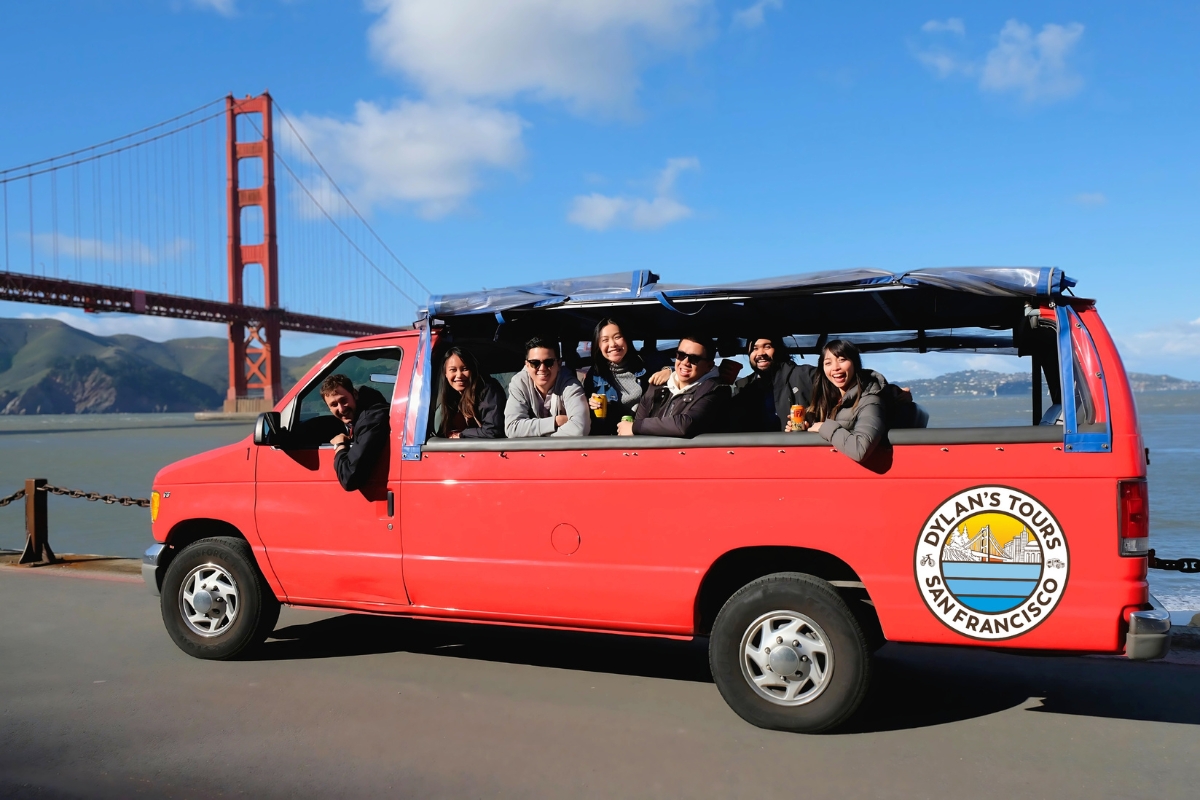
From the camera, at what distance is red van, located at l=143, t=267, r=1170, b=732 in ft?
12.3

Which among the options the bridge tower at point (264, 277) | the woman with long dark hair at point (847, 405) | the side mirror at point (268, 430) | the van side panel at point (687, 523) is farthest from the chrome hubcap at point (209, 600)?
the bridge tower at point (264, 277)

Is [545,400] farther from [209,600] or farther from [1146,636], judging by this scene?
[1146,636]

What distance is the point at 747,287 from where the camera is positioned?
14.4 ft

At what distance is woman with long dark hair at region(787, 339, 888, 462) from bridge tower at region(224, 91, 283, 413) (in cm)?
6773

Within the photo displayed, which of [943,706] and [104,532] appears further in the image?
[104,532]

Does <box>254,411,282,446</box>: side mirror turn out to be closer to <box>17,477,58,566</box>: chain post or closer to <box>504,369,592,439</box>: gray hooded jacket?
<box>504,369,592,439</box>: gray hooded jacket

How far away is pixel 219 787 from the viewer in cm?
360

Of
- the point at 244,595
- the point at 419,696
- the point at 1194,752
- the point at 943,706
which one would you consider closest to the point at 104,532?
the point at 244,595

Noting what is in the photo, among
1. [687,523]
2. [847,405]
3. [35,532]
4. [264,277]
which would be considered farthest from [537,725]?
[264,277]

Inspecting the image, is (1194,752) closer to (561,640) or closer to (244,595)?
(561,640)

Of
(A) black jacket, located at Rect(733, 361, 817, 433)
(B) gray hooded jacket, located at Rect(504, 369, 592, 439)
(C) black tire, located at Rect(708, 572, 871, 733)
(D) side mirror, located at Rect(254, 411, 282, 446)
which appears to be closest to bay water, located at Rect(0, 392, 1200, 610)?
(A) black jacket, located at Rect(733, 361, 817, 433)

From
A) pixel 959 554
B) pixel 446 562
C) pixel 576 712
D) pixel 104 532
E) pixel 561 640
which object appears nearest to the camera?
pixel 959 554

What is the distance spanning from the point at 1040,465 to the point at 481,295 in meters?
2.76

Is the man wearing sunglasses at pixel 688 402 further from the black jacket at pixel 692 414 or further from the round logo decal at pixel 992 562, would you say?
the round logo decal at pixel 992 562
